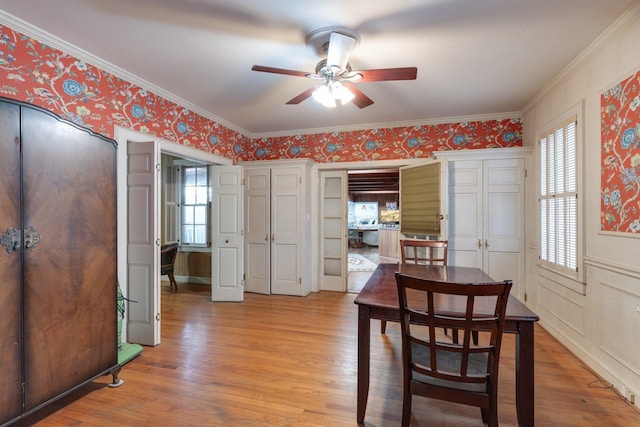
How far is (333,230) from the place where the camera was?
4.91 meters

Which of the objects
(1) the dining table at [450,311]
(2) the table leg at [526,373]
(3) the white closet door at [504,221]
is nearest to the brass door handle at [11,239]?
(1) the dining table at [450,311]

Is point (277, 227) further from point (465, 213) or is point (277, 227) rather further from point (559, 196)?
point (559, 196)

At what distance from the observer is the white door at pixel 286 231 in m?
4.52

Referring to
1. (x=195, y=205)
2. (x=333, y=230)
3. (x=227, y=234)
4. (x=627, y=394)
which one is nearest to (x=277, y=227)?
(x=227, y=234)

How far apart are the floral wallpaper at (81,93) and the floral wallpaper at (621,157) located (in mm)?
4108

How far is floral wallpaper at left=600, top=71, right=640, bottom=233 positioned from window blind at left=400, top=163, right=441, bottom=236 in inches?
65.3

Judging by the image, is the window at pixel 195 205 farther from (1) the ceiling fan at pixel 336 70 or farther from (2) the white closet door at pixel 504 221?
(2) the white closet door at pixel 504 221

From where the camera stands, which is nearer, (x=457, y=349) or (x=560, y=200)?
(x=457, y=349)

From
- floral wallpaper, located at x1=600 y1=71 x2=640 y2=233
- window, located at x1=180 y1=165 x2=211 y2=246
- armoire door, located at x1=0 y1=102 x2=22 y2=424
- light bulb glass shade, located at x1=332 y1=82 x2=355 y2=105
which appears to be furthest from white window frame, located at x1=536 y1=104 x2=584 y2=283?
window, located at x1=180 y1=165 x2=211 y2=246

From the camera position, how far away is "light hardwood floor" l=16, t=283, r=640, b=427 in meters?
1.83

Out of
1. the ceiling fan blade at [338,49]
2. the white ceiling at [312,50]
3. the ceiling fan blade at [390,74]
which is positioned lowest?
the ceiling fan blade at [390,74]

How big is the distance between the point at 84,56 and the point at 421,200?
3900 millimetres

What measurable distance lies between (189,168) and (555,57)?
17.6ft

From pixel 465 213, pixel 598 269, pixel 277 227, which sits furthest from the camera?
pixel 277 227
